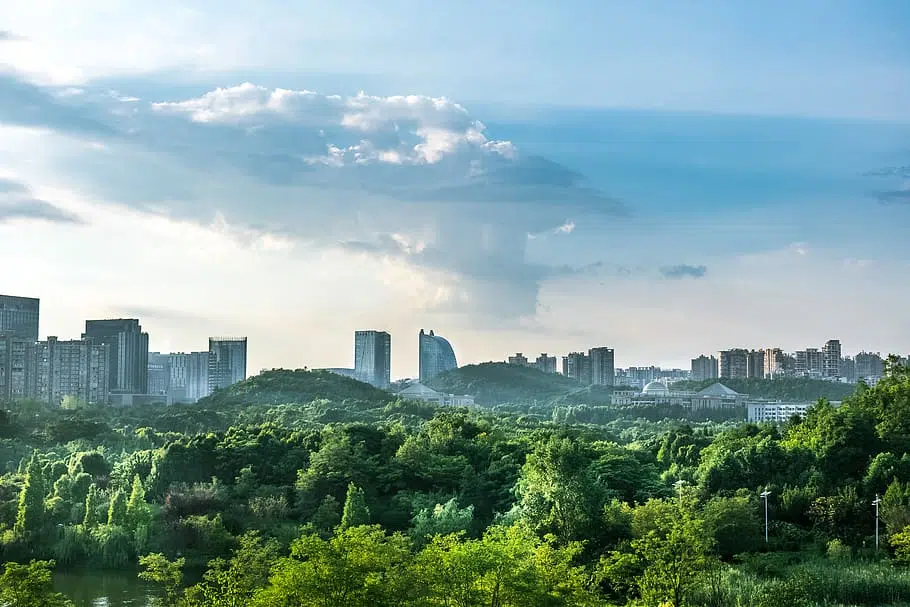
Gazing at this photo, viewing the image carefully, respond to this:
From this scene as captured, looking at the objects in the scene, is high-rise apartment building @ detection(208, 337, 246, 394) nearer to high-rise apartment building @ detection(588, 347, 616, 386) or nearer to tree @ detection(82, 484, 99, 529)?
high-rise apartment building @ detection(588, 347, 616, 386)

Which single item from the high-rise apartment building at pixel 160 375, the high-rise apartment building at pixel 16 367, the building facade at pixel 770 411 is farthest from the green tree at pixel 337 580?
the high-rise apartment building at pixel 160 375

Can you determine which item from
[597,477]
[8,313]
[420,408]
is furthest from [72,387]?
[597,477]

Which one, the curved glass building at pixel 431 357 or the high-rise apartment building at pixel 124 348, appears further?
the curved glass building at pixel 431 357

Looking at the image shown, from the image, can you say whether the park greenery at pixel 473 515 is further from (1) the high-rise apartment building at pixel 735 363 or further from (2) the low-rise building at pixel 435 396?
(1) the high-rise apartment building at pixel 735 363

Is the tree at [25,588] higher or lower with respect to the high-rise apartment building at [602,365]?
lower

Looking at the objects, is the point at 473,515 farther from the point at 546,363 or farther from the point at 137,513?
the point at 546,363

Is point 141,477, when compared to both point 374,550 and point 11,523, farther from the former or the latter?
point 374,550

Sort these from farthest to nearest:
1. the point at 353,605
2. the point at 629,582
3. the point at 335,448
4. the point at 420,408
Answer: the point at 420,408 → the point at 335,448 → the point at 629,582 → the point at 353,605

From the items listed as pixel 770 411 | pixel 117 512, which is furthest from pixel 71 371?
pixel 770 411
